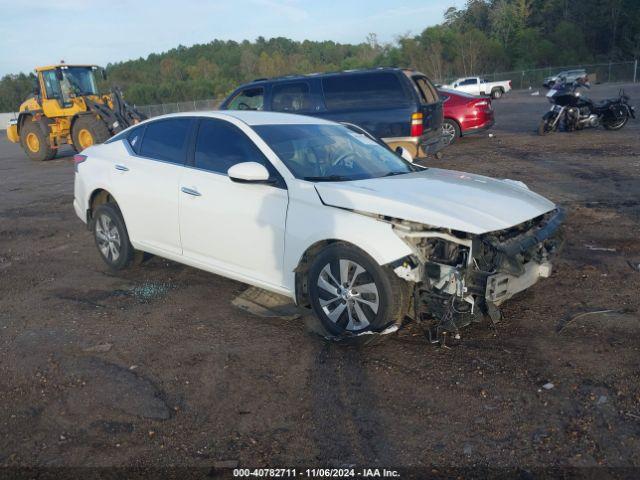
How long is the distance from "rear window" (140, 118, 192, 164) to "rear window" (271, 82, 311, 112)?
18.9ft

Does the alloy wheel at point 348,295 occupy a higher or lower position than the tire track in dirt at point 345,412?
higher

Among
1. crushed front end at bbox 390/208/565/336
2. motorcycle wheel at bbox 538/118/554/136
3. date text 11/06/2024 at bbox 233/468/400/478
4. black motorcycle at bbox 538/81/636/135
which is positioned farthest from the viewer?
motorcycle wheel at bbox 538/118/554/136

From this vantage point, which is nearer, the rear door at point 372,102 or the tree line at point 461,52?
the rear door at point 372,102

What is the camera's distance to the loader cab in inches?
722

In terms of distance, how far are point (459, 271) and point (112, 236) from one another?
3824 millimetres

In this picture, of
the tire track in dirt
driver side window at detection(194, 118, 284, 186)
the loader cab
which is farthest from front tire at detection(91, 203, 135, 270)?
the loader cab

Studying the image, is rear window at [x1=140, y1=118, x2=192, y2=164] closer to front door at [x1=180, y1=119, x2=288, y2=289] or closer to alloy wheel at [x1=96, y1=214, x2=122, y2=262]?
front door at [x1=180, y1=119, x2=288, y2=289]

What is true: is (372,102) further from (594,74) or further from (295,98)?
(594,74)

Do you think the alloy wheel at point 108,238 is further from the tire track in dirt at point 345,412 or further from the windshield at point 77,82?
the windshield at point 77,82

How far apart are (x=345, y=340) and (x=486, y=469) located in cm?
153

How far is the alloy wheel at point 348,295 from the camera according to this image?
13.6 ft

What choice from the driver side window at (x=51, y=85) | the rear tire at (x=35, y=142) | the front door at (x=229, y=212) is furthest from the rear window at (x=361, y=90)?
the rear tire at (x=35, y=142)

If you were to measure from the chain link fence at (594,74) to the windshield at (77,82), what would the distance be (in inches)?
1715

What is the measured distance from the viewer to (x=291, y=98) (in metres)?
11.4
